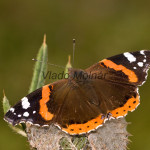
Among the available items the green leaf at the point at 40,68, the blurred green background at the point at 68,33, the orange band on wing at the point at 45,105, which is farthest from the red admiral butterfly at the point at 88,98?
the blurred green background at the point at 68,33

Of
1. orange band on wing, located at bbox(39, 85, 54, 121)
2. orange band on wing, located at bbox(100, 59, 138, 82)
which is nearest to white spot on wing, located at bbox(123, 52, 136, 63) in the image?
orange band on wing, located at bbox(100, 59, 138, 82)

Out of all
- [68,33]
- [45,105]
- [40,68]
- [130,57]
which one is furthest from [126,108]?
[68,33]

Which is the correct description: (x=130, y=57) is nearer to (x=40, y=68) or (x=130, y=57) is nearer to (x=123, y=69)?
(x=123, y=69)

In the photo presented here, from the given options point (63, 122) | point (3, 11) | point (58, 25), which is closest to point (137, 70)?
point (63, 122)

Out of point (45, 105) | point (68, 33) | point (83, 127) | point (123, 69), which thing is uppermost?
point (123, 69)

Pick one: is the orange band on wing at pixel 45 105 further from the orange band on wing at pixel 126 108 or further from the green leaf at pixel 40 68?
the orange band on wing at pixel 126 108

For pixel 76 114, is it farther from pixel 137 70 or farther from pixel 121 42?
pixel 121 42
